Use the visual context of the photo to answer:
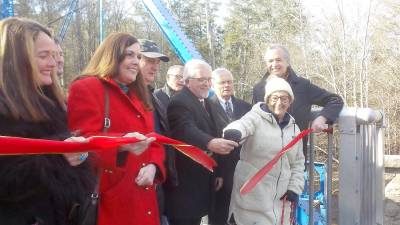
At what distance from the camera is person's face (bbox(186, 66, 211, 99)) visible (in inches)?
148

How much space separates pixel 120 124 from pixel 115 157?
0.22 m

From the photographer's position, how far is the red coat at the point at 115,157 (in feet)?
9.18

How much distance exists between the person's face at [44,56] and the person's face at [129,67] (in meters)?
0.53

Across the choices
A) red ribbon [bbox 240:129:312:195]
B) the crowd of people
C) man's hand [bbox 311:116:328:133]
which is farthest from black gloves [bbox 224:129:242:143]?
man's hand [bbox 311:116:328:133]

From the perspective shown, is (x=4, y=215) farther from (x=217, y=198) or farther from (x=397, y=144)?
(x=397, y=144)

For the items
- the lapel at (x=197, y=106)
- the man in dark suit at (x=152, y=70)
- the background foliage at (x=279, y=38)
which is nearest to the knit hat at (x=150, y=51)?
the man in dark suit at (x=152, y=70)

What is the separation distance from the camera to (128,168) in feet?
9.50

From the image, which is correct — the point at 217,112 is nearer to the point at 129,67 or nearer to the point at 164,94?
the point at 129,67

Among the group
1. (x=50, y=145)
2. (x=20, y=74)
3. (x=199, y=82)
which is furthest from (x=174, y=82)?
(x=50, y=145)

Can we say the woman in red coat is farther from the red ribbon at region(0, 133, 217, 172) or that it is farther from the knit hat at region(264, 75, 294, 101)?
the knit hat at region(264, 75, 294, 101)

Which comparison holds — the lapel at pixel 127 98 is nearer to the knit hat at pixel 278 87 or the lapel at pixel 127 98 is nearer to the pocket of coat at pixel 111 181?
the pocket of coat at pixel 111 181

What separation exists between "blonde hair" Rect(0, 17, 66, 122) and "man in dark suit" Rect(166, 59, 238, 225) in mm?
1202

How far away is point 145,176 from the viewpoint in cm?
291

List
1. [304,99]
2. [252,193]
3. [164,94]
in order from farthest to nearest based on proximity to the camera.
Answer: [164,94] < [304,99] < [252,193]
